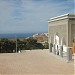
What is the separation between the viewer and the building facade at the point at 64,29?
1566cm

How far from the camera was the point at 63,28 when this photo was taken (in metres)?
16.5

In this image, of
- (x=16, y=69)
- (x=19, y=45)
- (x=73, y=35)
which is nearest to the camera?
(x=16, y=69)

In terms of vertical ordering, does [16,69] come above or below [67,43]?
below

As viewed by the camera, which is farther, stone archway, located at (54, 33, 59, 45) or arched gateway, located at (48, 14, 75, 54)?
stone archway, located at (54, 33, 59, 45)

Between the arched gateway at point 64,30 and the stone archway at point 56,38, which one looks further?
the stone archway at point 56,38

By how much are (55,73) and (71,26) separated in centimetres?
604

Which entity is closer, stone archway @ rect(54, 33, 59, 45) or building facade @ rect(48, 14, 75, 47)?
building facade @ rect(48, 14, 75, 47)

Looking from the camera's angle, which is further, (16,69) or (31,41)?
(31,41)

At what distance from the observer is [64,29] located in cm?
1633

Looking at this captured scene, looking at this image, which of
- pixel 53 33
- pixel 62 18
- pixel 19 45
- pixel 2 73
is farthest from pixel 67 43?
pixel 19 45

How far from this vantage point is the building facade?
1566 centimetres

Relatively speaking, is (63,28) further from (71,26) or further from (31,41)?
(31,41)

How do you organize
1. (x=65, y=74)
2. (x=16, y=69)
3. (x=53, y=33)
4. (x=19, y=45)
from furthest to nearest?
(x=19, y=45) < (x=53, y=33) < (x=16, y=69) < (x=65, y=74)

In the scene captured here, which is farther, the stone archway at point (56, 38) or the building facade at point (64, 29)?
the stone archway at point (56, 38)
